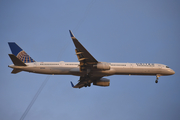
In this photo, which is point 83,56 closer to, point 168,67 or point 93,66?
point 93,66

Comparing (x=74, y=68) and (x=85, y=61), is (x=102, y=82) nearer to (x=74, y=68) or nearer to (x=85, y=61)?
(x=74, y=68)

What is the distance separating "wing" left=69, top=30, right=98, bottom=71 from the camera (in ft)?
104

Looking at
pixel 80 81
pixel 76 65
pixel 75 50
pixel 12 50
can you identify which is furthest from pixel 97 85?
pixel 12 50

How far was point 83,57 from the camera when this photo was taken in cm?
3428

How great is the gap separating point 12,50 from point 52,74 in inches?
370

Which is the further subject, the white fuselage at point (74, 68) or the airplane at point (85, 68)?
the white fuselage at point (74, 68)

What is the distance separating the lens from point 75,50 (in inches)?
1291

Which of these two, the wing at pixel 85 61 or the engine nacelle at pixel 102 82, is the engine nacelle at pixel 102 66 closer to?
the wing at pixel 85 61

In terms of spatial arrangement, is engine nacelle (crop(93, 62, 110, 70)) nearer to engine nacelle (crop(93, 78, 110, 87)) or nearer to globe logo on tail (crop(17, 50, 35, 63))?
engine nacelle (crop(93, 78, 110, 87))

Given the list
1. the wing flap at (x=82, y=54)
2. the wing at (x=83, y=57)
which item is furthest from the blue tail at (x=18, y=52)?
the wing flap at (x=82, y=54)

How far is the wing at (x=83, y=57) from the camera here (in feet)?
104

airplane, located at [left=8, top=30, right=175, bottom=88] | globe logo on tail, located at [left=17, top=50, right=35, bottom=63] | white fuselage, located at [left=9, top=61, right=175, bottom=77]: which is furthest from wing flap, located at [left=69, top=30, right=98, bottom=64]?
globe logo on tail, located at [left=17, top=50, right=35, bottom=63]

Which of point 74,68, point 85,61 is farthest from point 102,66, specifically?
point 74,68

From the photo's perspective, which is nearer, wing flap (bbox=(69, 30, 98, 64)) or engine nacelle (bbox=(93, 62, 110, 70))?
wing flap (bbox=(69, 30, 98, 64))
